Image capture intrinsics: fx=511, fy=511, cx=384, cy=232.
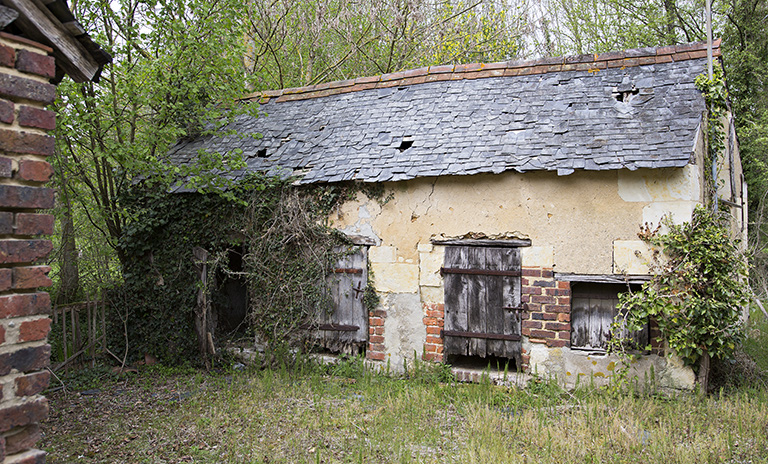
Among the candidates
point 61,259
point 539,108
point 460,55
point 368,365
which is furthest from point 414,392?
point 460,55

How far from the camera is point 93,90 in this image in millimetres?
8195

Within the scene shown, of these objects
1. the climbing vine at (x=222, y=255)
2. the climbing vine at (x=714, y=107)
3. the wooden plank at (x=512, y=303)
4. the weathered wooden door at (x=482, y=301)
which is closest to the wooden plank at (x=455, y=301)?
the weathered wooden door at (x=482, y=301)

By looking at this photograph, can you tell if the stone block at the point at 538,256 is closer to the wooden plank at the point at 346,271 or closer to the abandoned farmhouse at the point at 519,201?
the abandoned farmhouse at the point at 519,201

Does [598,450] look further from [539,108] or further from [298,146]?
[298,146]

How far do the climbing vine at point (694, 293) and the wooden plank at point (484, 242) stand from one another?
137cm

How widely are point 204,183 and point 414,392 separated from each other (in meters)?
4.30

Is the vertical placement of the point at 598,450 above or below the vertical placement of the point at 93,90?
below

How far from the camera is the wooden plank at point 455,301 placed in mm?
7012

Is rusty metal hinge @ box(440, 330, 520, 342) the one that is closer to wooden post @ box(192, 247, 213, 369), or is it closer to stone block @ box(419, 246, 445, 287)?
stone block @ box(419, 246, 445, 287)

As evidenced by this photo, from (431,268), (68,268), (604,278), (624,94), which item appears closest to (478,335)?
(431,268)

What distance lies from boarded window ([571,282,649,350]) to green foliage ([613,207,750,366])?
0.41 meters

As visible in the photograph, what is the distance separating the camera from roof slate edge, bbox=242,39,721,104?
749 centimetres

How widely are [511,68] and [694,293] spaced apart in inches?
172

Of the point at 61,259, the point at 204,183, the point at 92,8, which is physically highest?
the point at 92,8
